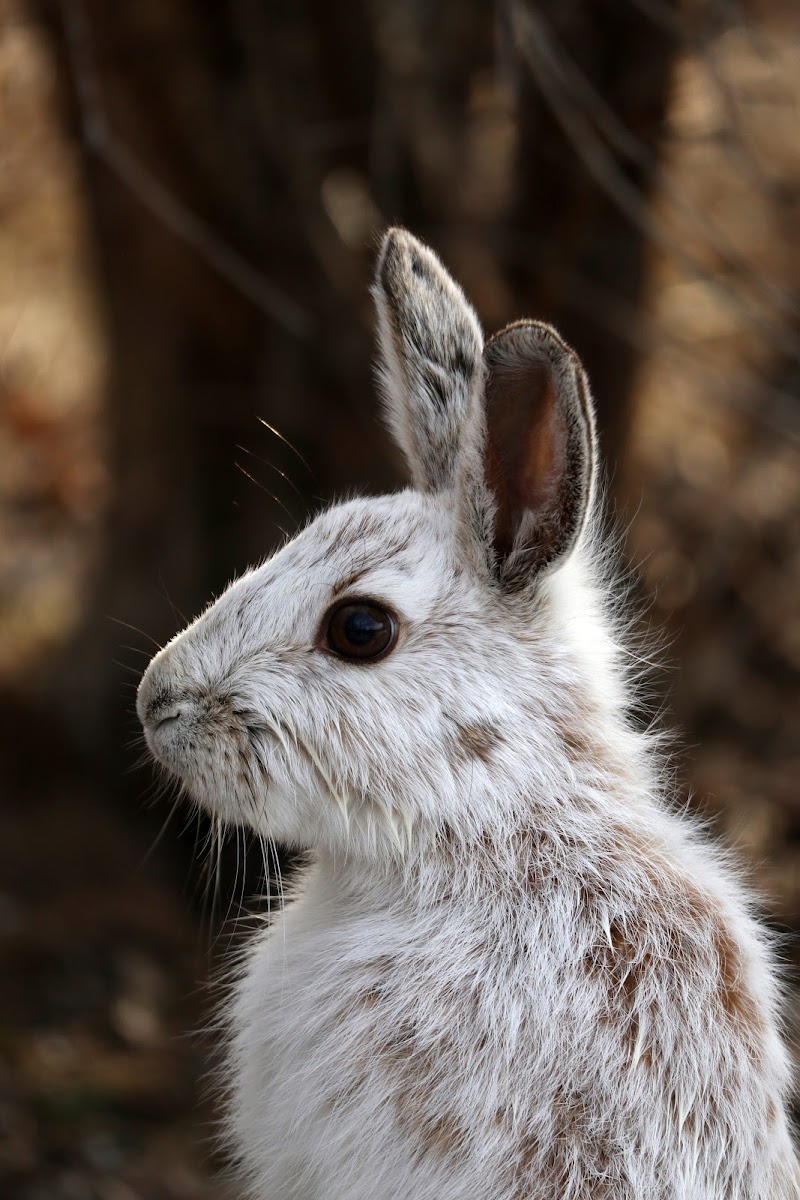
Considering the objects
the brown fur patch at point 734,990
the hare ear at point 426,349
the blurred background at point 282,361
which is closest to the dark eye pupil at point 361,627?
the hare ear at point 426,349

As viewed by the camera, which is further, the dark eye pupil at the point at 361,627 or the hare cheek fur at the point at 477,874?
the dark eye pupil at the point at 361,627

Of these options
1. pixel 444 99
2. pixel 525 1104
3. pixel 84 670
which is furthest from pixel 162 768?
pixel 444 99

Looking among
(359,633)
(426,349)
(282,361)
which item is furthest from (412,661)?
(282,361)

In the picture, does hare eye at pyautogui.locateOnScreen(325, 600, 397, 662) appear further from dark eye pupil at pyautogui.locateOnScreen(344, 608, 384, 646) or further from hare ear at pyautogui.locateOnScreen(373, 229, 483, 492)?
hare ear at pyautogui.locateOnScreen(373, 229, 483, 492)

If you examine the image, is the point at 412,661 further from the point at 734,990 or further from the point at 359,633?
the point at 734,990

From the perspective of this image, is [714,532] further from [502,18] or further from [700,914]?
[700,914]

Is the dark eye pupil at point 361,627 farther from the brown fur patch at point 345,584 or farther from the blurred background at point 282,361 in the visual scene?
the blurred background at point 282,361

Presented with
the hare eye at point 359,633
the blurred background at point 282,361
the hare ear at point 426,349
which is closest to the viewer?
the hare eye at point 359,633

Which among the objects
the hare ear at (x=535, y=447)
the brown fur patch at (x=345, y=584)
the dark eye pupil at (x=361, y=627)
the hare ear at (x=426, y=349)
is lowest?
the dark eye pupil at (x=361, y=627)

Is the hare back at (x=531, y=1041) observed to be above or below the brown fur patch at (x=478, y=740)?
below
